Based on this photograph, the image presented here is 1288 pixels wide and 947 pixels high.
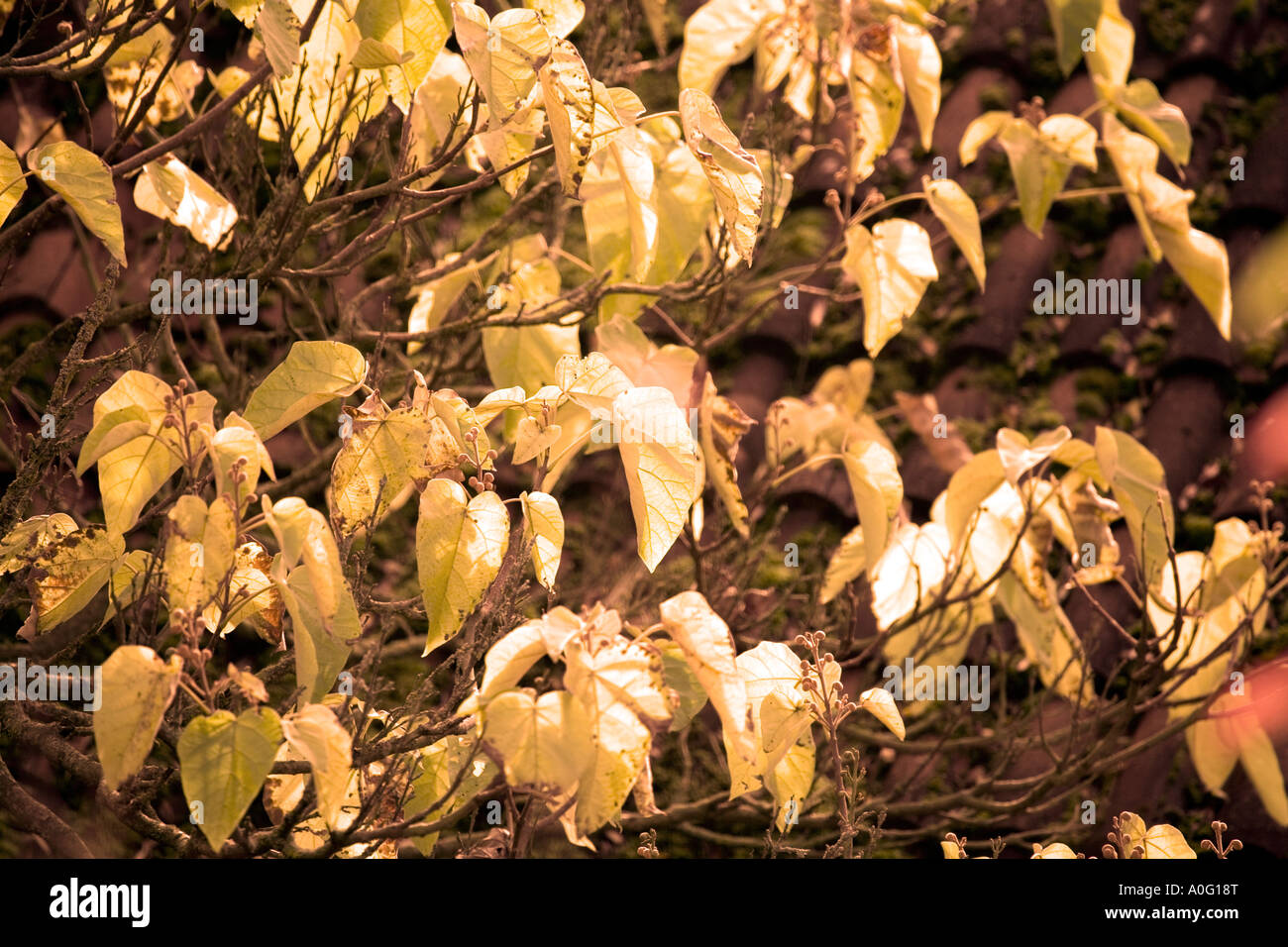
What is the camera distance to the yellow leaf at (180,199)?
55.0 inches

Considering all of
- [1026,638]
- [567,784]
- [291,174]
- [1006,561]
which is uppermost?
[291,174]

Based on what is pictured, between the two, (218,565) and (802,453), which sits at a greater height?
(218,565)

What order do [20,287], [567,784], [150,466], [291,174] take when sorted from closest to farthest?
[567,784] → [150,466] → [291,174] → [20,287]

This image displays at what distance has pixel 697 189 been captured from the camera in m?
1.62

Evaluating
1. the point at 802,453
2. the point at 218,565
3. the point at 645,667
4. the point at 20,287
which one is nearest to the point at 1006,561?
the point at 802,453

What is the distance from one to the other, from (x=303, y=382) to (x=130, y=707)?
1.27ft

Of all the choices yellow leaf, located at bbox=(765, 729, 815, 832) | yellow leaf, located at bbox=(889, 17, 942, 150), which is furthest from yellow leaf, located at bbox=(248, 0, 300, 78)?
yellow leaf, located at bbox=(889, 17, 942, 150)

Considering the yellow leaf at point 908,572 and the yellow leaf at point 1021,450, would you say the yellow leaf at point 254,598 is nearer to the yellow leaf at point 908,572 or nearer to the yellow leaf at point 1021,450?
the yellow leaf at point 908,572

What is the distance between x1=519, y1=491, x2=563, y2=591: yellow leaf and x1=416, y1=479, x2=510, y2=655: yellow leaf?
4 cm

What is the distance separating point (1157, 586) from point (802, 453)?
721 millimetres

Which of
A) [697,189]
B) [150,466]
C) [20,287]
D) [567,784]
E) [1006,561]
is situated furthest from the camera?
[20,287]

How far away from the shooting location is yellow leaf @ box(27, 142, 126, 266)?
3.76 ft

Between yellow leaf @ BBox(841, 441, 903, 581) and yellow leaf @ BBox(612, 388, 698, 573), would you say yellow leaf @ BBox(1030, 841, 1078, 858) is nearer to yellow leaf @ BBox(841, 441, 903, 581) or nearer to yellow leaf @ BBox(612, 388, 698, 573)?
yellow leaf @ BBox(841, 441, 903, 581)
